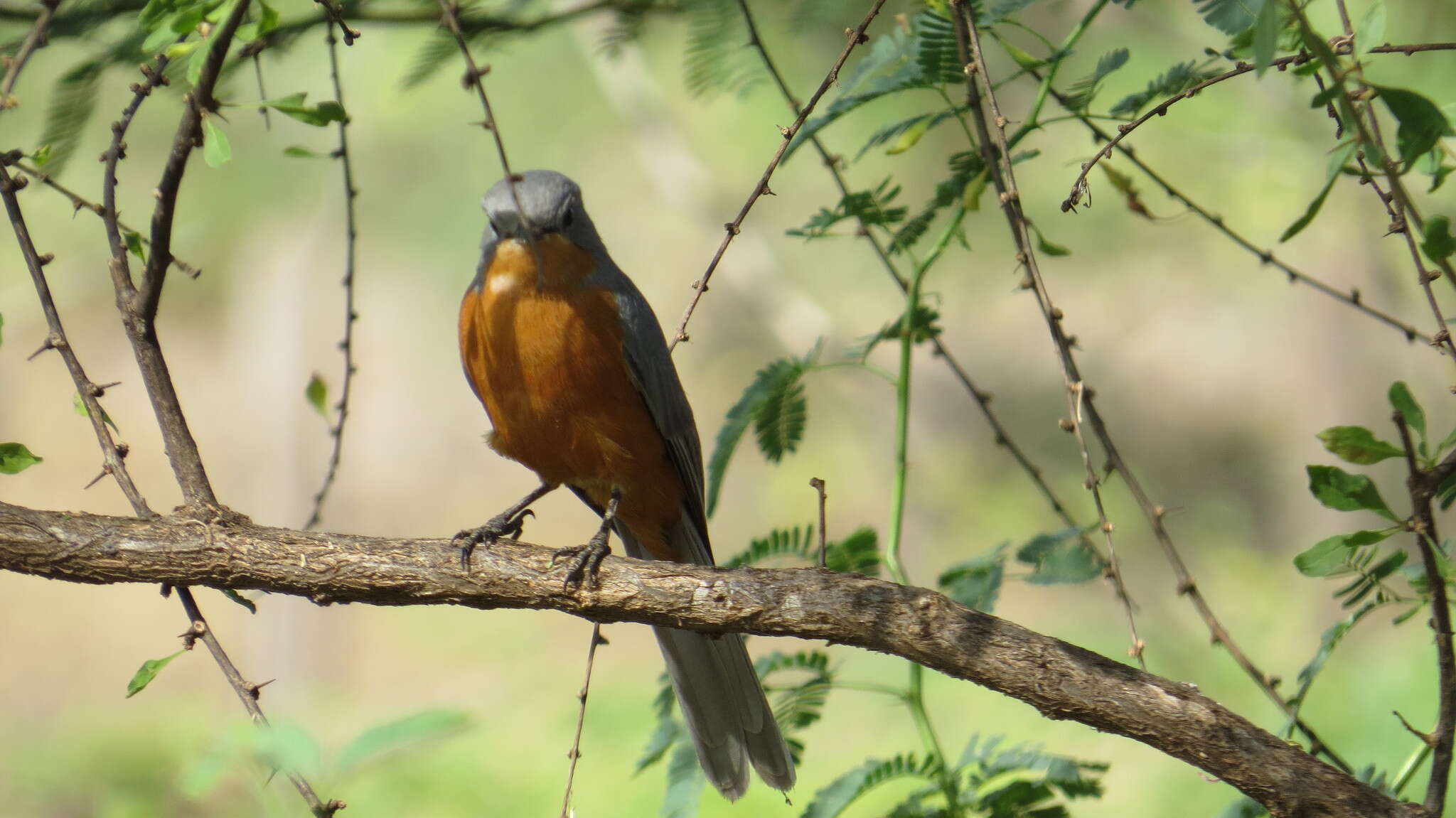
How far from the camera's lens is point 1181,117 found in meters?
10.3

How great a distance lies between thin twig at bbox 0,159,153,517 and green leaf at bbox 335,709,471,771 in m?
1.52

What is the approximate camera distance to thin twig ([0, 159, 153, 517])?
2.97 meters

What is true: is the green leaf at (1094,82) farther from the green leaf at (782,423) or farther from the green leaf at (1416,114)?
the green leaf at (1416,114)

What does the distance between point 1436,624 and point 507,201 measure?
124 inches

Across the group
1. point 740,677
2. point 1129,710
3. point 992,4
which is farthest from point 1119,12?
point 1129,710

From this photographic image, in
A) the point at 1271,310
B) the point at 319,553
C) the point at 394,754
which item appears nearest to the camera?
the point at 394,754

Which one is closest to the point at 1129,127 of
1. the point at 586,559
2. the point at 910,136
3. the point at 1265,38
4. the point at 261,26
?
the point at 1265,38

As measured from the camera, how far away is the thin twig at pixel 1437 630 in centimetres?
258

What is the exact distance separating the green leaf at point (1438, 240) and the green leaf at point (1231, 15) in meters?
0.76

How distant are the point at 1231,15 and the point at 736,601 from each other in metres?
1.85

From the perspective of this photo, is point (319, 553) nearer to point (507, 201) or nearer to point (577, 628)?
point (507, 201)

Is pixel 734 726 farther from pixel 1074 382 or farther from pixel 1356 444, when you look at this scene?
pixel 1356 444

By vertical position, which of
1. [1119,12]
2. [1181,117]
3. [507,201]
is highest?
[1119,12]

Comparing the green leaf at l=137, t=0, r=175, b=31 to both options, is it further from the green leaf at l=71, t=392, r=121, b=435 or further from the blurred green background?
the blurred green background
